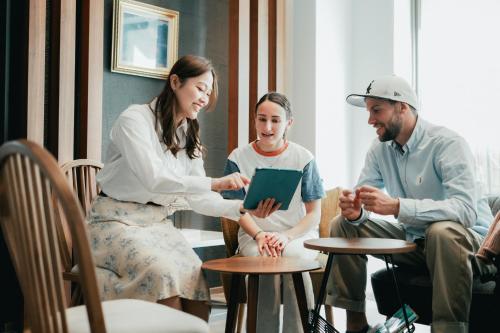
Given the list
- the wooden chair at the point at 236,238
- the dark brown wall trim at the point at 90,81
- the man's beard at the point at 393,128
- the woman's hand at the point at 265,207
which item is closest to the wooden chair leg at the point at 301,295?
the woman's hand at the point at 265,207

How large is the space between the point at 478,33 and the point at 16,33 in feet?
9.21

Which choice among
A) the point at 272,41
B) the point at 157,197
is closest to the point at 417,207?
the point at 157,197

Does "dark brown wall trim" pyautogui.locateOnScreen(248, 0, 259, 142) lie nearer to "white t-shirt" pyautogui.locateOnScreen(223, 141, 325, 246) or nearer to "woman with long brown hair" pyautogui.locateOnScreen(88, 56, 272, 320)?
"white t-shirt" pyautogui.locateOnScreen(223, 141, 325, 246)

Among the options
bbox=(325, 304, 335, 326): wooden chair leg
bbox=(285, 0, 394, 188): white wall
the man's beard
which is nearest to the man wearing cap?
the man's beard

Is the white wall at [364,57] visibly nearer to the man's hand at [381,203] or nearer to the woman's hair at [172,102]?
the man's hand at [381,203]

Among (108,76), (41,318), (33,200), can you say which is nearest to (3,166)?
(33,200)

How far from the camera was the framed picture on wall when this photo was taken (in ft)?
11.1

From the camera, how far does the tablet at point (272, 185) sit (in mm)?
2021

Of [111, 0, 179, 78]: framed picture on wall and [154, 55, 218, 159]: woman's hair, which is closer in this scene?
[154, 55, 218, 159]: woman's hair

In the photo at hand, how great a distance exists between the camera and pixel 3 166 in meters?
1.15

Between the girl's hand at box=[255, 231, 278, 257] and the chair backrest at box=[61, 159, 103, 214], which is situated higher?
the chair backrest at box=[61, 159, 103, 214]

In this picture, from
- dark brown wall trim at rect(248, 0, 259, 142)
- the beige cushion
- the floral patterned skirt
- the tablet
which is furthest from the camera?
dark brown wall trim at rect(248, 0, 259, 142)

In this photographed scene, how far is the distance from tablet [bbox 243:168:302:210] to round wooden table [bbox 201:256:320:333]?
0.24 meters

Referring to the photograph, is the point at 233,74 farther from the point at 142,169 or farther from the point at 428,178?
the point at 142,169
